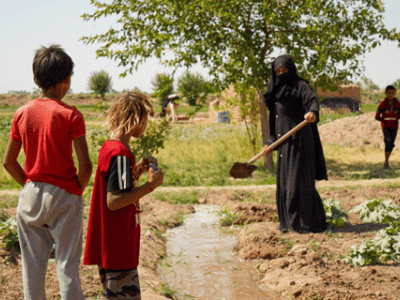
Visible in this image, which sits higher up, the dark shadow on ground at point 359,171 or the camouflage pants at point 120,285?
the camouflage pants at point 120,285

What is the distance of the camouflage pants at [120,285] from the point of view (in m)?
2.57

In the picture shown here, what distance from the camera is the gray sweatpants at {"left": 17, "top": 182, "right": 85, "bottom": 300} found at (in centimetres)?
252

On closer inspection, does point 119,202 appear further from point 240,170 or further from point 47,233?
point 240,170

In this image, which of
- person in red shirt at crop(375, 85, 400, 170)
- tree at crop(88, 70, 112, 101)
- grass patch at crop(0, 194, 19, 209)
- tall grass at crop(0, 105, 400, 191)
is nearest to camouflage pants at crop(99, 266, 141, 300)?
grass patch at crop(0, 194, 19, 209)

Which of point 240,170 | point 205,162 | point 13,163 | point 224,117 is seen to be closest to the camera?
point 13,163

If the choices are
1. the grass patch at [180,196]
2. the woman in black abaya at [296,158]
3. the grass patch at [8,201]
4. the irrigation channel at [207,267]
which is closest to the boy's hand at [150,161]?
the irrigation channel at [207,267]

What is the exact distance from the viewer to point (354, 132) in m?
18.4

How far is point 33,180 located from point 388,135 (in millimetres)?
10162

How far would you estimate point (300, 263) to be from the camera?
4398mm

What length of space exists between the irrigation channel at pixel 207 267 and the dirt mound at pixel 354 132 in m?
11.7

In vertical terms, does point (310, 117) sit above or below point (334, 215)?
above

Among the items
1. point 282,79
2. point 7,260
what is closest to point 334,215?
point 282,79

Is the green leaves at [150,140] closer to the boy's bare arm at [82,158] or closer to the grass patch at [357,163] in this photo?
the grass patch at [357,163]

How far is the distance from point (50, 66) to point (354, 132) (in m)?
17.3
